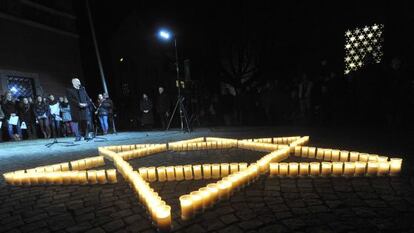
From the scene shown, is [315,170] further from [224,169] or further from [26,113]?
[26,113]

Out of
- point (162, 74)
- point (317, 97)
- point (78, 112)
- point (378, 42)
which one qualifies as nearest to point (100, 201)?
point (78, 112)

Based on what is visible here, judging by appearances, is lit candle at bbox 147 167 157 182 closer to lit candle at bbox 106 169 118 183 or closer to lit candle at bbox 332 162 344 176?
lit candle at bbox 106 169 118 183

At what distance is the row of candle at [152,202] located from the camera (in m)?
2.84

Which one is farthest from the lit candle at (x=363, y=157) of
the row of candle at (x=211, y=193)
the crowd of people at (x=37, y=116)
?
the crowd of people at (x=37, y=116)

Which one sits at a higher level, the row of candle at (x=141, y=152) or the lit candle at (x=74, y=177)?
the row of candle at (x=141, y=152)

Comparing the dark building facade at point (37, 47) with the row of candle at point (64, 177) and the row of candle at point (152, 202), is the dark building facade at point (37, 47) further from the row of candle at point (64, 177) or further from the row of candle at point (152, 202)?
the row of candle at point (152, 202)

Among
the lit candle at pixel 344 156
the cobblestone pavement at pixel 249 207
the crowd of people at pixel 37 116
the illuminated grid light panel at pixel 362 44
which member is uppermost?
the illuminated grid light panel at pixel 362 44

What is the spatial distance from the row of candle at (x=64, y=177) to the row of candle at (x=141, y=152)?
1536mm

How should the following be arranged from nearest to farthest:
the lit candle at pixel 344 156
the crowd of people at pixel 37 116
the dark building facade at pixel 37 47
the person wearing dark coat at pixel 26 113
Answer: the lit candle at pixel 344 156
the crowd of people at pixel 37 116
the person wearing dark coat at pixel 26 113
the dark building facade at pixel 37 47

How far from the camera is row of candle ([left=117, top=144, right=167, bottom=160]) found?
6.36 metres

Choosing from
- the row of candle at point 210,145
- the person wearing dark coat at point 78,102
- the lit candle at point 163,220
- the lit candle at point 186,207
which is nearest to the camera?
the lit candle at point 163,220

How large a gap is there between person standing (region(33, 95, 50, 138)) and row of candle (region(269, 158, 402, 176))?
12.4 metres

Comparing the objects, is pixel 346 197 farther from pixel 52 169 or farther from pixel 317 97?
pixel 317 97

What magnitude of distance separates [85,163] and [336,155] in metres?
4.56
